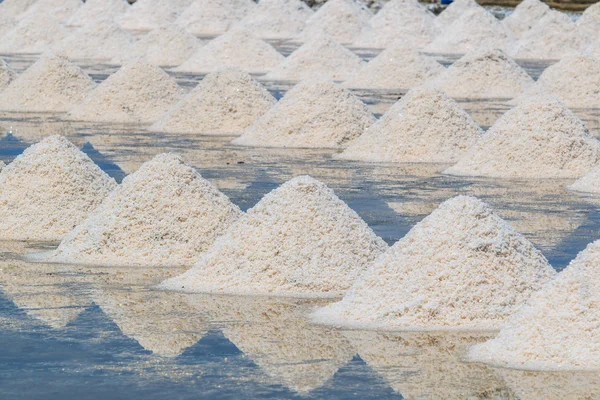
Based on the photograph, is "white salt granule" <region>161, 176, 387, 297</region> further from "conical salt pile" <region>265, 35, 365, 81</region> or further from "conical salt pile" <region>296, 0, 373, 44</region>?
"conical salt pile" <region>296, 0, 373, 44</region>

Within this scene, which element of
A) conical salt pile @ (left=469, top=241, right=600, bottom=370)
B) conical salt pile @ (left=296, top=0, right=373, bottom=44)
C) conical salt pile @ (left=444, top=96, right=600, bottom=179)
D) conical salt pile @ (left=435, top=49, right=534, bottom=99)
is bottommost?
conical salt pile @ (left=469, top=241, right=600, bottom=370)

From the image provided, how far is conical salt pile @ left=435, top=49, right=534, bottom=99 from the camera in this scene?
21.7m

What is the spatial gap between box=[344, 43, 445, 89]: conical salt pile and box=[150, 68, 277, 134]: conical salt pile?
4.95 meters

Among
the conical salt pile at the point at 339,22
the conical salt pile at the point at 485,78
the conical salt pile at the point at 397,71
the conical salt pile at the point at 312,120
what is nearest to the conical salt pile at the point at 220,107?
the conical salt pile at the point at 312,120

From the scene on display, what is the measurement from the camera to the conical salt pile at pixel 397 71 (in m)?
22.8

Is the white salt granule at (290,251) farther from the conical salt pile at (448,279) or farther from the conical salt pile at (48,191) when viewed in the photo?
the conical salt pile at (48,191)

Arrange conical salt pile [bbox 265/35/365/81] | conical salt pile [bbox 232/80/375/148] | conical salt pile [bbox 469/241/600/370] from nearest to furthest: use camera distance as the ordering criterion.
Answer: conical salt pile [bbox 469/241/600/370]
conical salt pile [bbox 232/80/375/148]
conical salt pile [bbox 265/35/365/81]

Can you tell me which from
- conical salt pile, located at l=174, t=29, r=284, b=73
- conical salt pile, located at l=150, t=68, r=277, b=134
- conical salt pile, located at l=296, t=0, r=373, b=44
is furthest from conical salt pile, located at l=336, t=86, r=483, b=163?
conical salt pile, located at l=296, t=0, r=373, b=44

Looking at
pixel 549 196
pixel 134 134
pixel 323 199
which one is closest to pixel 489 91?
pixel 134 134

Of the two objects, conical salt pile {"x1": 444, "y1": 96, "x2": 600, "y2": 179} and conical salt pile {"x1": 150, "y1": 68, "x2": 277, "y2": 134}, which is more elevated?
conical salt pile {"x1": 150, "y1": 68, "x2": 277, "y2": 134}

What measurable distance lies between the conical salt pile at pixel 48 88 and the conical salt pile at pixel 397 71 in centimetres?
457

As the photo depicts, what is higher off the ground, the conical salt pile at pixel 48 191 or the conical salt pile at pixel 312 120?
Result: the conical salt pile at pixel 312 120

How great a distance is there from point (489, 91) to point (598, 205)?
10285mm

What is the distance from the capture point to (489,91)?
71.3ft
